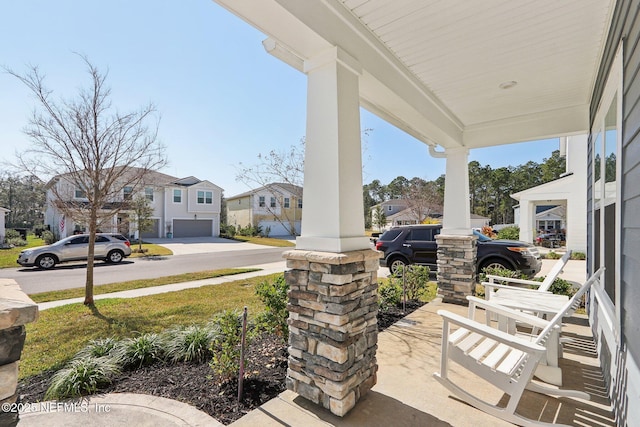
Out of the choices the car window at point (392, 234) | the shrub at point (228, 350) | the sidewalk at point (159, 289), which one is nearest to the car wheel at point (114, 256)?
the sidewalk at point (159, 289)

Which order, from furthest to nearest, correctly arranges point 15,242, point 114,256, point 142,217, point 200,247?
1. point 200,247
2. point 15,242
3. point 142,217
4. point 114,256

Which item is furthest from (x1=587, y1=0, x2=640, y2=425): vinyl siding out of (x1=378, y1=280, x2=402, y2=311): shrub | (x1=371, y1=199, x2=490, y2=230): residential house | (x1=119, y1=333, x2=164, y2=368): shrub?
(x1=371, y1=199, x2=490, y2=230): residential house

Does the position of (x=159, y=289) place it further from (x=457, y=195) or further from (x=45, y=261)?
(x=457, y=195)

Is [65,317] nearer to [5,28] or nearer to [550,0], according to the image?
[5,28]

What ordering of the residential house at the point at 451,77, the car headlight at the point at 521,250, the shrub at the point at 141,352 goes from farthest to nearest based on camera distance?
the car headlight at the point at 521,250 < the shrub at the point at 141,352 < the residential house at the point at 451,77

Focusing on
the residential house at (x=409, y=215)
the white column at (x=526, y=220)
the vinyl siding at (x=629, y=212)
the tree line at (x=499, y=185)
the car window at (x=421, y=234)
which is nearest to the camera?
the vinyl siding at (x=629, y=212)

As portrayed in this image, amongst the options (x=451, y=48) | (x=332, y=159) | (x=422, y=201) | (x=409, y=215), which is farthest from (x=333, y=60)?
(x=409, y=215)

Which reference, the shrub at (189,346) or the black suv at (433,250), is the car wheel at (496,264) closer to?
the black suv at (433,250)

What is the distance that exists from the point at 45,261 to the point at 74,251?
875mm

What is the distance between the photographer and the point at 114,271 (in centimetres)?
1045

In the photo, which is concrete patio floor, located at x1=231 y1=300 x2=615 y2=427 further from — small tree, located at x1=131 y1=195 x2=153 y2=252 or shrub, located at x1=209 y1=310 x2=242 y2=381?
small tree, located at x1=131 y1=195 x2=153 y2=252

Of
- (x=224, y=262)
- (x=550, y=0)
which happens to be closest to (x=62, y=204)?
(x=224, y=262)

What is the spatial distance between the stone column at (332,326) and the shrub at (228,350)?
1.72 ft

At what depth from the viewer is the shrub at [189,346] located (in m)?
3.20
